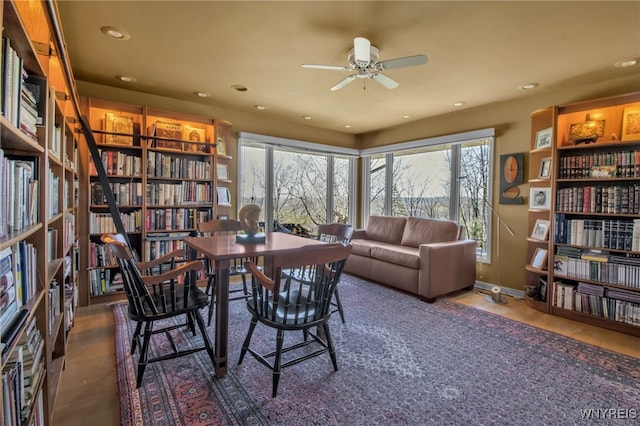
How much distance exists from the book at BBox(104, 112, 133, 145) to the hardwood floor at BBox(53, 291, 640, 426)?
1809 mm

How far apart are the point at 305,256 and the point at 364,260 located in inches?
110

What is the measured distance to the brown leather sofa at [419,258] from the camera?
360 centimetres

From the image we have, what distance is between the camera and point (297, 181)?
5383 millimetres

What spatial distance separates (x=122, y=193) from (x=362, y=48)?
2941 millimetres

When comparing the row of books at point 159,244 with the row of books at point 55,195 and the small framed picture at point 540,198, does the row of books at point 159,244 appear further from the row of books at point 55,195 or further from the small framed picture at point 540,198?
the small framed picture at point 540,198

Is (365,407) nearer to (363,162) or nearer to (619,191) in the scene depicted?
(619,191)

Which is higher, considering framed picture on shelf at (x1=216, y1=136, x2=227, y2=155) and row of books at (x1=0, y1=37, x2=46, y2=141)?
framed picture on shelf at (x1=216, y1=136, x2=227, y2=155)

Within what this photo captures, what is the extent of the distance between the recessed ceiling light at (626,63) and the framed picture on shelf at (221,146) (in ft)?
13.7

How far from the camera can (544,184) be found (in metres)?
3.51

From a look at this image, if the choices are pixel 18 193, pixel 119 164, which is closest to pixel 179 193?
pixel 119 164

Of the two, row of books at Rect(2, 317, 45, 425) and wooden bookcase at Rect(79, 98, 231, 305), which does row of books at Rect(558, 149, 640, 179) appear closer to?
wooden bookcase at Rect(79, 98, 231, 305)

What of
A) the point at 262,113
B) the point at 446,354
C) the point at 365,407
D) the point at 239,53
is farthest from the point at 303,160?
the point at 365,407

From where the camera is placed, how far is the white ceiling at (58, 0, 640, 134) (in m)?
2.06

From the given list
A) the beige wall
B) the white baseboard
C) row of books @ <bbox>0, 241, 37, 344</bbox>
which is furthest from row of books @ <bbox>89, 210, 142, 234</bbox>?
the white baseboard
